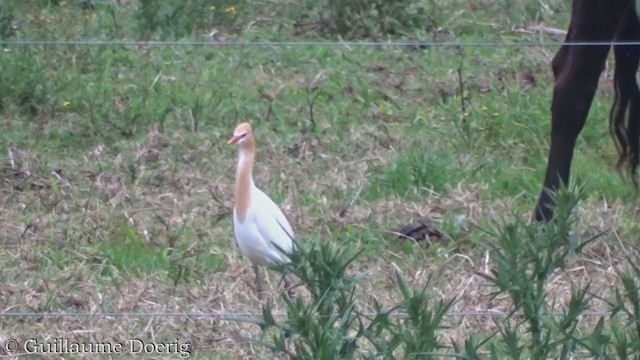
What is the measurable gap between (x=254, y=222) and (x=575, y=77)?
131 cm

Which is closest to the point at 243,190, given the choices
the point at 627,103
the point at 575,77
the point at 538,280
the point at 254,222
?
the point at 254,222

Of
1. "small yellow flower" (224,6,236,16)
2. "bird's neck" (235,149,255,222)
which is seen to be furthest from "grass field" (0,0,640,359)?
"bird's neck" (235,149,255,222)

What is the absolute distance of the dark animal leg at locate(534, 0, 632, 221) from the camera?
16.2 feet

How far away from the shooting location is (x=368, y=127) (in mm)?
6328

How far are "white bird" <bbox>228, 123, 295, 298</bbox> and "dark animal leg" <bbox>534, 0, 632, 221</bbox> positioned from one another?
40.2 inches

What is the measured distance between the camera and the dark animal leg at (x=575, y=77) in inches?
194

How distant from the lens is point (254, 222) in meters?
4.42

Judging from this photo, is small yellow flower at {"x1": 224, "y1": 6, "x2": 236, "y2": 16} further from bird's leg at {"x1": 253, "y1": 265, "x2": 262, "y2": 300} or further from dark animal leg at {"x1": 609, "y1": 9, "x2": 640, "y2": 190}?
bird's leg at {"x1": 253, "y1": 265, "x2": 262, "y2": 300}

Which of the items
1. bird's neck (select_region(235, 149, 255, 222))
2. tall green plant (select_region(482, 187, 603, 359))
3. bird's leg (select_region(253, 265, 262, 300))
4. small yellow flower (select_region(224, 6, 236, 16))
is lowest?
small yellow flower (select_region(224, 6, 236, 16))

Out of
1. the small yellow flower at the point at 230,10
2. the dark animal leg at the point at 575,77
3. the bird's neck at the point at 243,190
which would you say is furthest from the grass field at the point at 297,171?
the bird's neck at the point at 243,190

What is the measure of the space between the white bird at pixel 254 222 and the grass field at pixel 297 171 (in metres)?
0.16

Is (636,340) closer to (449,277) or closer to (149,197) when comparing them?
(449,277)

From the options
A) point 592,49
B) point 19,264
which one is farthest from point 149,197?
point 592,49

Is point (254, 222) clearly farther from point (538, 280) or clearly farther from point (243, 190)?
point (538, 280)
